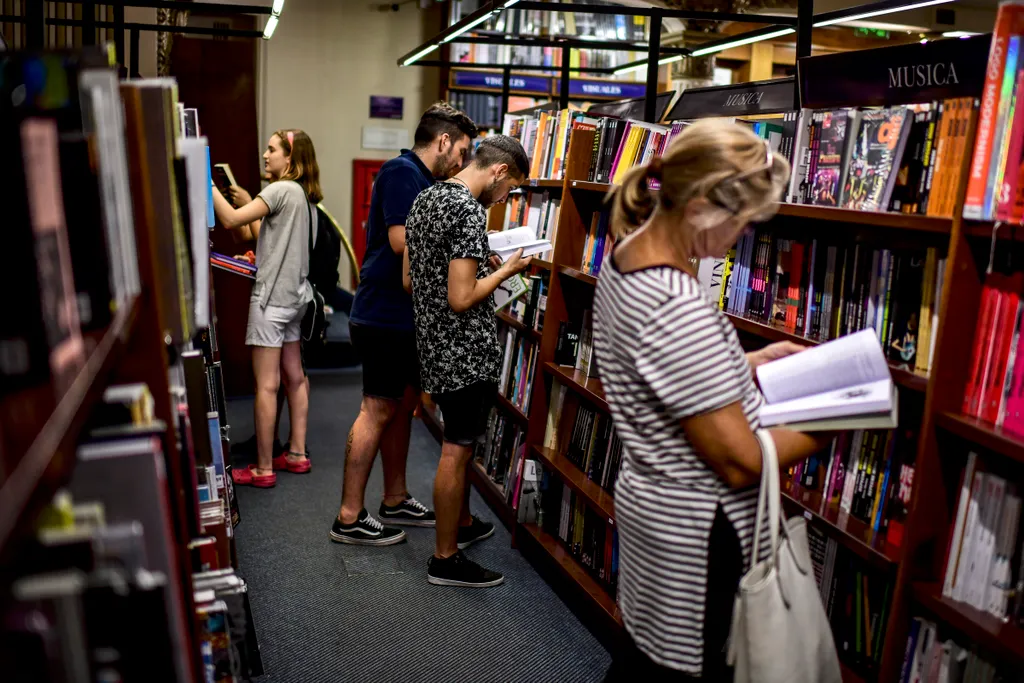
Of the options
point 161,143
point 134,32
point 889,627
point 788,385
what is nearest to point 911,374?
point 788,385

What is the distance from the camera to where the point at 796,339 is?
1.92 meters

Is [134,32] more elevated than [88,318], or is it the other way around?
[134,32]

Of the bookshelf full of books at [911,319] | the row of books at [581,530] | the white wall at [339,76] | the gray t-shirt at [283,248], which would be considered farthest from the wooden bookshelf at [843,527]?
the white wall at [339,76]

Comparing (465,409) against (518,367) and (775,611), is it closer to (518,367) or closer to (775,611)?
(518,367)

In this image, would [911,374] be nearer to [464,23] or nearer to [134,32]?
[464,23]

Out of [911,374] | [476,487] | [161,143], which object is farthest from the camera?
[476,487]

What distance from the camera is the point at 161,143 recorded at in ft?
3.26

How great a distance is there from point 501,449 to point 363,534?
2.30 feet

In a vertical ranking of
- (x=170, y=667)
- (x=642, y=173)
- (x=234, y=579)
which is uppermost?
(x=642, y=173)

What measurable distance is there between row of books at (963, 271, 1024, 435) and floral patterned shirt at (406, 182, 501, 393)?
1.39 m

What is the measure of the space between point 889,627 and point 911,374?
0.48m

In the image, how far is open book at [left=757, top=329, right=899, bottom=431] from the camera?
1393mm

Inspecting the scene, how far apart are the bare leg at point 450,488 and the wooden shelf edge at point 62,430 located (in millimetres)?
2085

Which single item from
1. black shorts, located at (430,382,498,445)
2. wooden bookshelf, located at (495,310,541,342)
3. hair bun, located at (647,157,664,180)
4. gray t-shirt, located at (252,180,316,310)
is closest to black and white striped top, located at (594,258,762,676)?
hair bun, located at (647,157,664,180)
